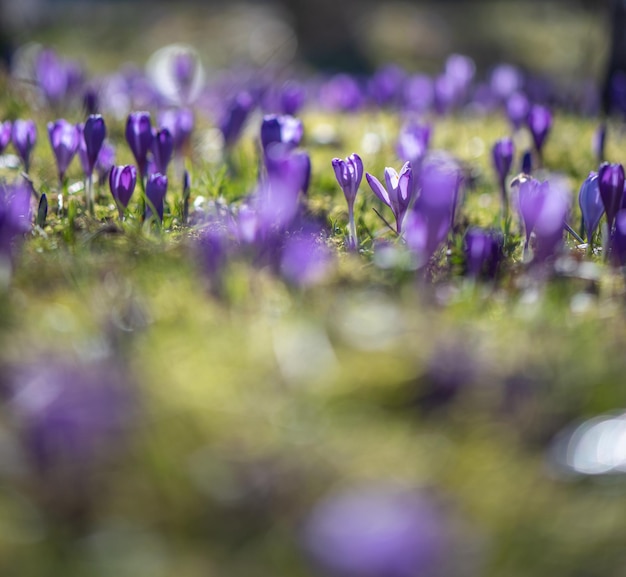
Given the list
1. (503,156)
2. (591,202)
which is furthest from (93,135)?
(591,202)

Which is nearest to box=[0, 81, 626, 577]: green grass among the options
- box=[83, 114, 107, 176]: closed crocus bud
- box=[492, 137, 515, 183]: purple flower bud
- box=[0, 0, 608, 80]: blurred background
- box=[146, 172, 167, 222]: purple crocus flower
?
box=[146, 172, 167, 222]: purple crocus flower

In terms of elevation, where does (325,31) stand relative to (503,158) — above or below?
above

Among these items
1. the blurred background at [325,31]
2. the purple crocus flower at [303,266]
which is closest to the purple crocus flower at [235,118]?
the purple crocus flower at [303,266]

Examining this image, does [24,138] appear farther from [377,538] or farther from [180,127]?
[377,538]

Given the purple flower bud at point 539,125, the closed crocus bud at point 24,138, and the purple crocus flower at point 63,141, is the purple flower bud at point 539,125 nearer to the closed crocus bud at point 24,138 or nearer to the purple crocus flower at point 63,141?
the purple crocus flower at point 63,141

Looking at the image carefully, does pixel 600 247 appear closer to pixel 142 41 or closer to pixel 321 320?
pixel 321 320

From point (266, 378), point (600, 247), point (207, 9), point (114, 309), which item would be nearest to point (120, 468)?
point (266, 378)
